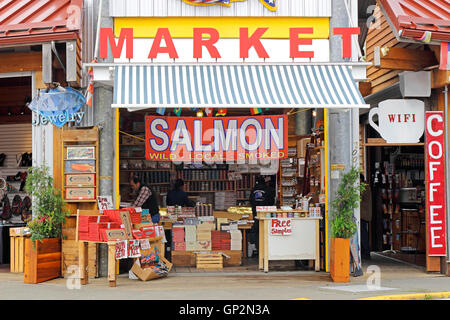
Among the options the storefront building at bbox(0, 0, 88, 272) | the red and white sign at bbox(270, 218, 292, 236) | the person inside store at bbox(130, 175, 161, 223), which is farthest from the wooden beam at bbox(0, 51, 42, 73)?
the red and white sign at bbox(270, 218, 292, 236)

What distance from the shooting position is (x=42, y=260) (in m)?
10.8

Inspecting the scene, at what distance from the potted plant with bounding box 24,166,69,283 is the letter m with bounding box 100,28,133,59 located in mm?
2515

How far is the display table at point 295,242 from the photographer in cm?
1202

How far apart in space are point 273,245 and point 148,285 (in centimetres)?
284

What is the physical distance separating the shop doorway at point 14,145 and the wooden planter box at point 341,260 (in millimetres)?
7993

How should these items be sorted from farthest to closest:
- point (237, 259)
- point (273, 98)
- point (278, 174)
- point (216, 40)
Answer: point (278, 174), point (237, 259), point (216, 40), point (273, 98)

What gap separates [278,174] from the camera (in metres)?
15.7

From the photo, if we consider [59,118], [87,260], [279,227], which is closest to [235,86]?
[279,227]

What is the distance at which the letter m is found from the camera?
10.9 meters

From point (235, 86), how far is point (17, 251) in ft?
18.8

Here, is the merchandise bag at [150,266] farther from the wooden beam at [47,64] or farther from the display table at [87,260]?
the wooden beam at [47,64]

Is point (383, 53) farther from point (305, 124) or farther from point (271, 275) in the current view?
point (271, 275)

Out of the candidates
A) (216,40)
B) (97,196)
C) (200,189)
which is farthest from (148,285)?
(200,189)

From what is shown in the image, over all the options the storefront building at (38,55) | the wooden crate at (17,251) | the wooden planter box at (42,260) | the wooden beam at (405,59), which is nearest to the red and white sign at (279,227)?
the wooden beam at (405,59)
